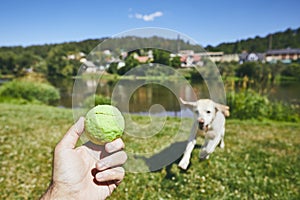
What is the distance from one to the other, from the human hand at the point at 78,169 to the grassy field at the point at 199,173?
2.45 metres

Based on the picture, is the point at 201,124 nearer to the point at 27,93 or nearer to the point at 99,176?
the point at 99,176

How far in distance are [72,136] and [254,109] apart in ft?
38.7

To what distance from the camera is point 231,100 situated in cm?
1216

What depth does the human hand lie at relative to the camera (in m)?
1.68

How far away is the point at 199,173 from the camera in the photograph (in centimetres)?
496

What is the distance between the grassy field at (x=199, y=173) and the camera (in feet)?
13.9

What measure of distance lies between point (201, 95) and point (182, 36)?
9.21 ft

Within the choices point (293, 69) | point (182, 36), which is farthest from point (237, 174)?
point (293, 69)

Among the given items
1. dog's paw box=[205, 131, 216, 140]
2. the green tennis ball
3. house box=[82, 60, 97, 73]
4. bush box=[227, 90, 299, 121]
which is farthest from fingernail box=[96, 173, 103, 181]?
bush box=[227, 90, 299, 121]

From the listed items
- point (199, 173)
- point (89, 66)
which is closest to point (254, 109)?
point (199, 173)

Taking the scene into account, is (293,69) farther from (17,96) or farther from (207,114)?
(207,114)

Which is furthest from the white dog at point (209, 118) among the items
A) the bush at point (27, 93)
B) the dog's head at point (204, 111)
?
the bush at point (27, 93)

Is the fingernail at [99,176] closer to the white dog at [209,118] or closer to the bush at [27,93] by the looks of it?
the white dog at [209,118]

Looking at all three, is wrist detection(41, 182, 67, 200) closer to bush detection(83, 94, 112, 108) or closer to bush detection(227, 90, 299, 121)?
bush detection(83, 94, 112, 108)
